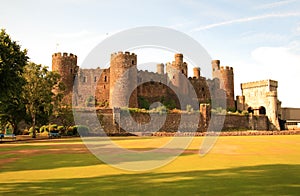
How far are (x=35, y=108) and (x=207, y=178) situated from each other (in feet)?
96.7

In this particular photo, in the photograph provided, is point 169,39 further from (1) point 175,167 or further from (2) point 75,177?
(2) point 75,177

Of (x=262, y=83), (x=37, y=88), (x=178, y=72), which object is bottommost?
(x=37, y=88)

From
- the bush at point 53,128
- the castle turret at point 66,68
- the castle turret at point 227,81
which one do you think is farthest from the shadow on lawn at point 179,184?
the castle turret at point 227,81

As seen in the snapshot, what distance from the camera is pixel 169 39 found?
15.6m

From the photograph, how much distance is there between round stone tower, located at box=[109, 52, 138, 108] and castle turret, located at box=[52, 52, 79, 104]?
7.26 m

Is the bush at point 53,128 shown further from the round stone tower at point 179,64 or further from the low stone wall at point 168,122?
Answer: the round stone tower at point 179,64

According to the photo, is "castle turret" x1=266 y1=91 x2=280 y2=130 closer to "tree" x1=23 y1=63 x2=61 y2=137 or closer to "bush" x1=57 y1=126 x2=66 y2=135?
"bush" x1=57 y1=126 x2=66 y2=135

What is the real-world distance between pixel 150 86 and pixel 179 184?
47120 mm

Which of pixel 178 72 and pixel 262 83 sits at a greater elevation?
pixel 178 72

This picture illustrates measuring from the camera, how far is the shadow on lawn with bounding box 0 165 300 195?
743 centimetres

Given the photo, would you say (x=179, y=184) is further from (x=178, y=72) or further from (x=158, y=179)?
(x=178, y=72)

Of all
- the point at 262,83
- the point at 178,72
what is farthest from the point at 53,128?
the point at 262,83

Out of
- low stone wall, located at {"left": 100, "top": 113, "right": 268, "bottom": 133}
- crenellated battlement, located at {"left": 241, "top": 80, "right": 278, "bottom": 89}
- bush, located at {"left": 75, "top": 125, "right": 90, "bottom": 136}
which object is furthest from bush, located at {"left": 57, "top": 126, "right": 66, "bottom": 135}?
crenellated battlement, located at {"left": 241, "top": 80, "right": 278, "bottom": 89}

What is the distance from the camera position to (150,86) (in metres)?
55.2
